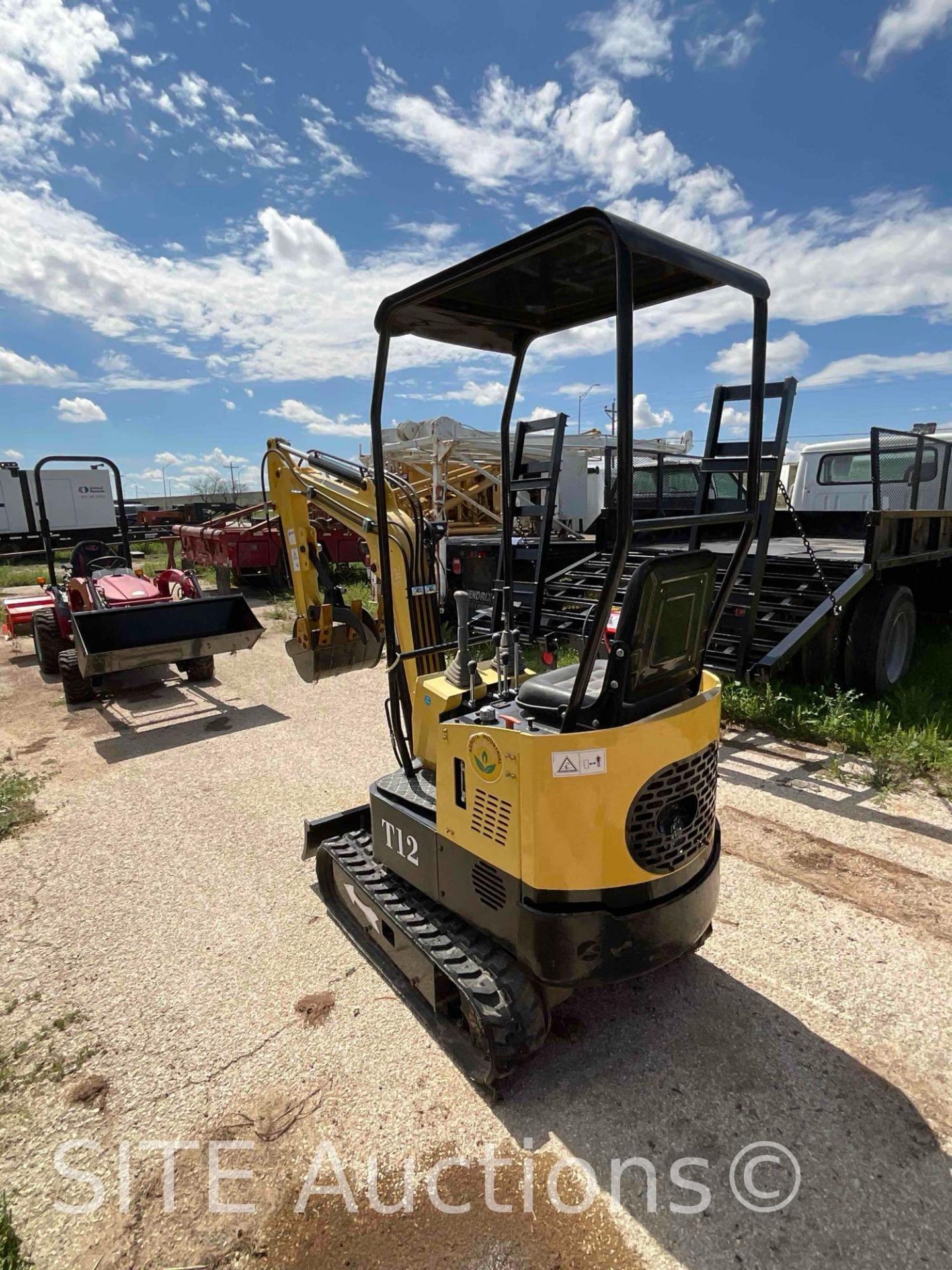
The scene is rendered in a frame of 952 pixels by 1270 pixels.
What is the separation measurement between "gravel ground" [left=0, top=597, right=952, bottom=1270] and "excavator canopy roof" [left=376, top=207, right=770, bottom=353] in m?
2.69

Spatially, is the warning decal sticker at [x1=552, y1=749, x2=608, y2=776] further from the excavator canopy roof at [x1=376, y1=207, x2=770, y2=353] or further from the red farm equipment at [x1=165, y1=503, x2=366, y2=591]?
the red farm equipment at [x1=165, y1=503, x2=366, y2=591]

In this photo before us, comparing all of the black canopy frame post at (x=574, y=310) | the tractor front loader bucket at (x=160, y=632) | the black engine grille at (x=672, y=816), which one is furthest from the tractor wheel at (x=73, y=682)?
the black engine grille at (x=672, y=816)

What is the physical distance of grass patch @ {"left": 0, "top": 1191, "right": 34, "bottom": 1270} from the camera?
1908mm

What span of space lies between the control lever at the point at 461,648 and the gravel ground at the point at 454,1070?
1351 millimetres

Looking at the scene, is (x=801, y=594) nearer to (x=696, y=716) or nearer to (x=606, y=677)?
(x=696, y=716)

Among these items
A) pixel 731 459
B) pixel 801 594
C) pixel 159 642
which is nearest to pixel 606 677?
pixel 731 459

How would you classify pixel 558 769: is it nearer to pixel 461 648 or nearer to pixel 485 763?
pixel 485 763

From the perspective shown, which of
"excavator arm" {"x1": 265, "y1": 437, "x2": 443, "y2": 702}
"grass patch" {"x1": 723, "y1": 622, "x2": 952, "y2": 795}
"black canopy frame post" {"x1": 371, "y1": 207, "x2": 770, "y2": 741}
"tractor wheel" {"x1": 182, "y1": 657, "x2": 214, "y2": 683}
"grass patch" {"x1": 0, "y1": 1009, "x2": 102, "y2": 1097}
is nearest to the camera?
"black canopy frame post" {"x1": 371, "y1": 207, "x2": 770, "y2": 741}

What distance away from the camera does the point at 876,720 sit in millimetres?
5332

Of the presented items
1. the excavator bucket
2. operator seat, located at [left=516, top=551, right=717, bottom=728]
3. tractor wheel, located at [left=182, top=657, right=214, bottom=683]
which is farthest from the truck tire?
tractor wheel, located at [left=182, top=657, right=214, bottom=683]

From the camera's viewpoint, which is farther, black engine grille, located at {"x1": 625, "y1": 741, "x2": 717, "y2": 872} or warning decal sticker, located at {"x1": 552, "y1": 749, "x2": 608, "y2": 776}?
black engine grille, located at {"x1": 625, "y1": 741, "x2": 717, "y2": 872}

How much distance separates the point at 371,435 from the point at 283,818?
2716 millimetres

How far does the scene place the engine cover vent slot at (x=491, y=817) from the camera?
2.26 metres

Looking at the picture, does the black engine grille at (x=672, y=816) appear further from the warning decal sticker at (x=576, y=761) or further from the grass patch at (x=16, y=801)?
the grass patch at (x=16, y=801)
